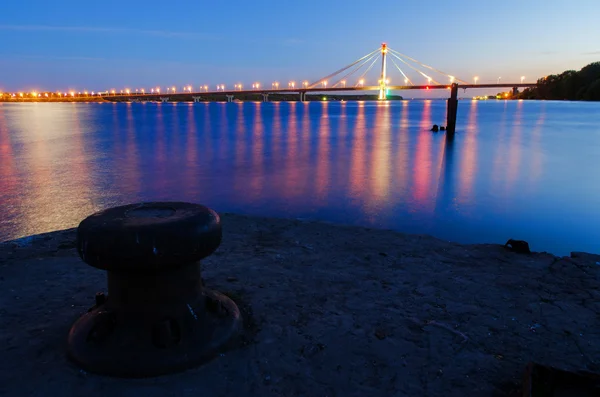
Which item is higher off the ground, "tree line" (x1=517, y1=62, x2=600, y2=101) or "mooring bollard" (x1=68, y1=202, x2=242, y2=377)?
"tree line" (x1=517, y1=62, x2=600, y2=101)

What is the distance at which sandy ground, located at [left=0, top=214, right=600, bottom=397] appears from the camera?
2.96m

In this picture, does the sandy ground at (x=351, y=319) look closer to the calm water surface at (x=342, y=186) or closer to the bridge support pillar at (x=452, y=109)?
the calm water surface at (x=342, y=186)

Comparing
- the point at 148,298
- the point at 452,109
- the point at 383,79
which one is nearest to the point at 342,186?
the point at 148,298

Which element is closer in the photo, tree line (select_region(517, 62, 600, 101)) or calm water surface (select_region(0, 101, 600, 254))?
calm water surface (select_region(0, 101, 600, 254))

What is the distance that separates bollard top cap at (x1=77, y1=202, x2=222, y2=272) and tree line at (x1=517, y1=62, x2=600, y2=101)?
452ft

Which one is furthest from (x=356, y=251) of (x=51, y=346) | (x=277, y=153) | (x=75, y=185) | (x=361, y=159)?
(x=277, y=153)

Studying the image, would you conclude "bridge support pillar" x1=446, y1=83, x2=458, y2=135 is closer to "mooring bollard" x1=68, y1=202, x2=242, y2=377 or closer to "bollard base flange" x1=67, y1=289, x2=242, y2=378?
"mooring bollard" x1=68, y1=202, x2=242, y2=377

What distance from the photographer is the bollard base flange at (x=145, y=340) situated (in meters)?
3.02

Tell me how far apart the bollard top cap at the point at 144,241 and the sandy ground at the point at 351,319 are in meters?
0.80

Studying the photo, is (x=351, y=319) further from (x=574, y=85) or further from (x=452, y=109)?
(x=574, y=85)

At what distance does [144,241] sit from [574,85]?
15489 cm

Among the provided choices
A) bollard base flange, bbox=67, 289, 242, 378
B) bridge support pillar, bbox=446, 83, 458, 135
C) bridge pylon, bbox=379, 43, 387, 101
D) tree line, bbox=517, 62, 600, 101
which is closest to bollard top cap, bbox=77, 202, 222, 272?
bollard base flange, bbox=67, 289, 242, 378

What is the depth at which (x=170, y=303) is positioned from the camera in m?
3.22

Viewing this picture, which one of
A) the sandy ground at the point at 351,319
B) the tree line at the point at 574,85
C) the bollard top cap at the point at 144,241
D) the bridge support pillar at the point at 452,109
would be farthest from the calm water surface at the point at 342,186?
the tree line at the point at 574,85
